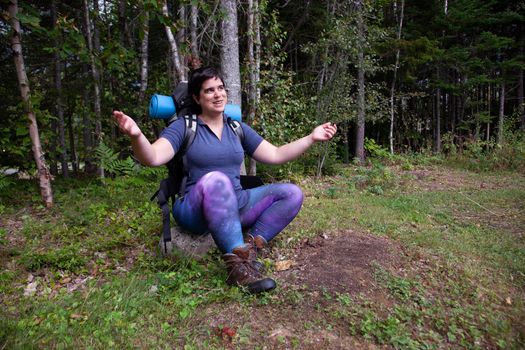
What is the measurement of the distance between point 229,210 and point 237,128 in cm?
90

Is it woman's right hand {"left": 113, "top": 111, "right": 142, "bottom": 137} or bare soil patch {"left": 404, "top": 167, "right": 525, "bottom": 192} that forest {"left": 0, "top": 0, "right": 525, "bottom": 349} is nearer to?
bare soil patch {"left": 404, "top": 167, "right": 525, "bottom": 192}

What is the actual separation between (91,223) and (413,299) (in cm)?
345

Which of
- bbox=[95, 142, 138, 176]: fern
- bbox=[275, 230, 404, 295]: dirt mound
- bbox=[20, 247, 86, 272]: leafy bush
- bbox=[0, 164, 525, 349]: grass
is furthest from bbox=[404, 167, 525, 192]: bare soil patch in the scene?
bbox=[20, 247, 86, 272]: leafy bush

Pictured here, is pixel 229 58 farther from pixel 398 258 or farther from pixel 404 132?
pixel 404 132

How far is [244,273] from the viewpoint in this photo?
8.63 feet

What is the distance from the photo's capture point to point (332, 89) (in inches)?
315

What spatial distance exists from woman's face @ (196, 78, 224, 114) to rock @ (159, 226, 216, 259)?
1.15 m

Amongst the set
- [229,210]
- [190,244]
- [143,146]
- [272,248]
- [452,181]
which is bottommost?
[452,181]

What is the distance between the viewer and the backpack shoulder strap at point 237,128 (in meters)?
3.26

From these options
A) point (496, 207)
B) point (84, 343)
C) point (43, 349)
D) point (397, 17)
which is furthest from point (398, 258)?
point (397, 17)

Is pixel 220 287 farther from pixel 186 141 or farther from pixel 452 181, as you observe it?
pixel 452 181

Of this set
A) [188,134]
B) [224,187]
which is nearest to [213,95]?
[188,134]

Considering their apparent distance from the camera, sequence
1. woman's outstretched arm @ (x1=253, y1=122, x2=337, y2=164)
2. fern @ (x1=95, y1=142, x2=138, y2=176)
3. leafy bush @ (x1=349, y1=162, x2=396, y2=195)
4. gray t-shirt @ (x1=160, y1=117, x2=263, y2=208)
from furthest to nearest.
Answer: leafy bush @ (x1=349, y1=162, x2=396, y2=195) → fern @ (x1=95, y1=142, x2=138, y2=176) → woman's outstretched arm @ (x1=253, y1=122, x2=337, y2=164) → gray t-shirt @ (x1=160, y1=117, x2=263, y2=208)

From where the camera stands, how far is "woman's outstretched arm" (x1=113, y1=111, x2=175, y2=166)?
2.27 metres
